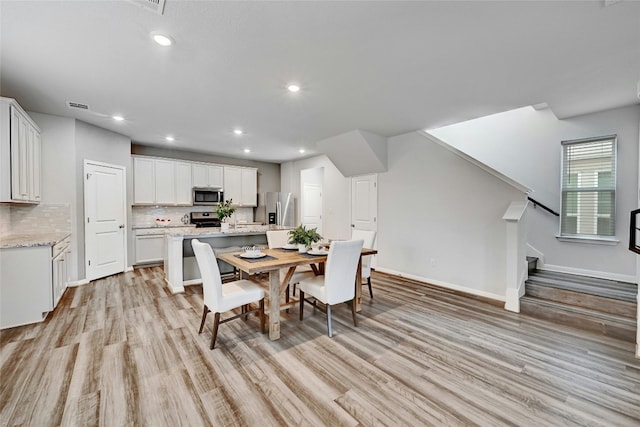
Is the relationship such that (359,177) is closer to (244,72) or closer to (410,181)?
(410,181)

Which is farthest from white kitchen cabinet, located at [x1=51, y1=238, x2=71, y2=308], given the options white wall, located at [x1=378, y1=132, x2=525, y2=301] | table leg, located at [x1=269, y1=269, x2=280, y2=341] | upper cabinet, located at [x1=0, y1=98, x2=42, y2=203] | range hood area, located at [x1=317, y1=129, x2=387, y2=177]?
white wall, located at [x1=378, y1=132, x2=525, y2=301]

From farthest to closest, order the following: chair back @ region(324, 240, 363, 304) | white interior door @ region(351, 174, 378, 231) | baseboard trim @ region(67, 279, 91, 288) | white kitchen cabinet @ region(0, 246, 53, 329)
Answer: white interior door @ region(351, 174, 378, 231)
baseboard trim @ region(67, 279, 91, 288)
white kitchen cabinet @ region(0, 246, 53, 329)
chair back @ region(324, 240, 363, 304)

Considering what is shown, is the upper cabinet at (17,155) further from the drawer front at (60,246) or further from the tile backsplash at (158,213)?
the tile backsplash at (158,213)

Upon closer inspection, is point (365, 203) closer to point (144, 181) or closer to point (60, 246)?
point (144, 181)

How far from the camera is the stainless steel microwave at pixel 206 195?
6157 millimetres

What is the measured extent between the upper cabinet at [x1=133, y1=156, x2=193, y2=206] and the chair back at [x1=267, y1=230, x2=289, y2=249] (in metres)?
3.38

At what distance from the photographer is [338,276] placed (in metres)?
2.63

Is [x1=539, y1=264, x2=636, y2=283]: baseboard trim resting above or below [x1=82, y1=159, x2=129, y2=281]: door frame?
below

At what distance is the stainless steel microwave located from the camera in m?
6.16

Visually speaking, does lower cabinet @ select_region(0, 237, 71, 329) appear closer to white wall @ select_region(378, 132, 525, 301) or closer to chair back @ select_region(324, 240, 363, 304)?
chair back @ select_region(324, 240, 363, 304)

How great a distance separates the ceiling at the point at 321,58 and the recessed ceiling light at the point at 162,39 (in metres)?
0.04

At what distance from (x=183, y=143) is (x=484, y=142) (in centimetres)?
591

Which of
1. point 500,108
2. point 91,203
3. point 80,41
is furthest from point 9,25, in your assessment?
point 500,108

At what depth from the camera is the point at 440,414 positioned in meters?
1.65
